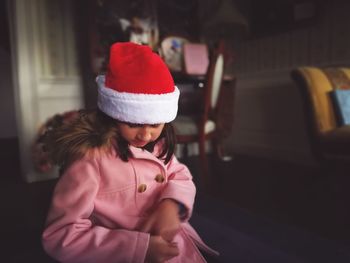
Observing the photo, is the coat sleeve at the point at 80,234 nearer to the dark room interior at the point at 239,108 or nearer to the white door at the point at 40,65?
the dark room interior at the point at 239,108

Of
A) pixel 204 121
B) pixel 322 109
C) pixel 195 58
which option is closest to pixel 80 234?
pixel 204 121

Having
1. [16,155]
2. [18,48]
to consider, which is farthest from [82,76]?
[16,155]

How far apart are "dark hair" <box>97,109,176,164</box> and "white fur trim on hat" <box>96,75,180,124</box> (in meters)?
0.03

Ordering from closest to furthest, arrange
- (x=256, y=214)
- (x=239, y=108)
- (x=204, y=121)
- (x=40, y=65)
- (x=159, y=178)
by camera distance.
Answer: (x=159, y=178) < (x=256, y=214) < (x=204, y=121) < (x=40, y=65) < (x=239, y=108)

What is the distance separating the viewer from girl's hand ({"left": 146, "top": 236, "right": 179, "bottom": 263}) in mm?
586

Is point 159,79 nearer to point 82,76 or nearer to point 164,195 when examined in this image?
point 164,195

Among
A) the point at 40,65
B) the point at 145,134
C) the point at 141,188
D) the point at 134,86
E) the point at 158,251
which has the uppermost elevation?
the point at 40,65

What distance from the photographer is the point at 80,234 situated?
58 centimetres

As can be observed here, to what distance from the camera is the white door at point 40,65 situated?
2377 mm

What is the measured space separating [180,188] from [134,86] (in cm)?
25

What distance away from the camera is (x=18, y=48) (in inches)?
92.7

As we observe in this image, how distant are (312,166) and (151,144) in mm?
2410

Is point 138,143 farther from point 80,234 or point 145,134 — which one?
point 80,234

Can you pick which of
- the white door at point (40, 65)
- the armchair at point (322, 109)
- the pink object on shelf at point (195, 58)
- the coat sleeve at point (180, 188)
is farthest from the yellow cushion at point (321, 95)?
the white door at point (40, 65)
